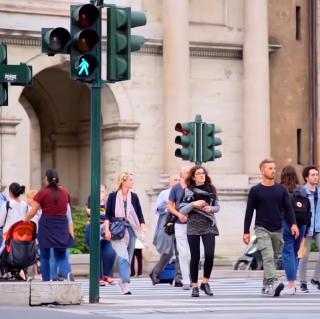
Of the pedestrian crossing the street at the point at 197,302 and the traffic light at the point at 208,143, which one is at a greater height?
the traffic light at the point at 208,143

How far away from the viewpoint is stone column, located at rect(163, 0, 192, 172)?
4012 centimetres

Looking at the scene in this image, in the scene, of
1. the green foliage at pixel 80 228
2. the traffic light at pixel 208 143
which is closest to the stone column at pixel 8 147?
the green foliage at pixel 80 228

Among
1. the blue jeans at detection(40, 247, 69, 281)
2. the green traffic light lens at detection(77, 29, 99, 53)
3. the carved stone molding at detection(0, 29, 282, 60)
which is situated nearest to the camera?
the green traffic light lens at detection(77, 29, 99, 53)

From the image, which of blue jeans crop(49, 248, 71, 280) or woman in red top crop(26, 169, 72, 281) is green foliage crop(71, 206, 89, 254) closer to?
blue jeans crop(49, 248, 71, 280)

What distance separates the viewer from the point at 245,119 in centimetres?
4134

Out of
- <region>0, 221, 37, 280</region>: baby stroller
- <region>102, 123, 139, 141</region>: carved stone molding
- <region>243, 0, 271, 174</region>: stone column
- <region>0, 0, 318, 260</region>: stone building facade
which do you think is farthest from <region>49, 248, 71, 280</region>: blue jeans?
→ <region>243, 0, 271, 174</region>: stone column

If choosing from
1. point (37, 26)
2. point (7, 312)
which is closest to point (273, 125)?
point (37, 26)

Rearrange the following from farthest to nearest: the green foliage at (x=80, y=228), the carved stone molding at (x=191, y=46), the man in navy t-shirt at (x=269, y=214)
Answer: the carved stone molding at (x=191, y=46) < the green foliage at (x=80, y=228) < the man in navy t-shirt at (x=269, y=214)

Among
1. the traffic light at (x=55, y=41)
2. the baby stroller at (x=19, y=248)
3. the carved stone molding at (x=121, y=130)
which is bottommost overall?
the baby stroller at (x=19, y=248)

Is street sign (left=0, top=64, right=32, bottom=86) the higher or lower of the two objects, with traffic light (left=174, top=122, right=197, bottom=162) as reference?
higher

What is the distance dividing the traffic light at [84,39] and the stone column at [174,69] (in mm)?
20052

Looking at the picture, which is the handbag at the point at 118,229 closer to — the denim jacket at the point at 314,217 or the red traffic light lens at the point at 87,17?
the denim jacket at the point at 314,217

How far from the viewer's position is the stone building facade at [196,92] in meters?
38.9

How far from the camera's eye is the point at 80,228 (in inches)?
1492
